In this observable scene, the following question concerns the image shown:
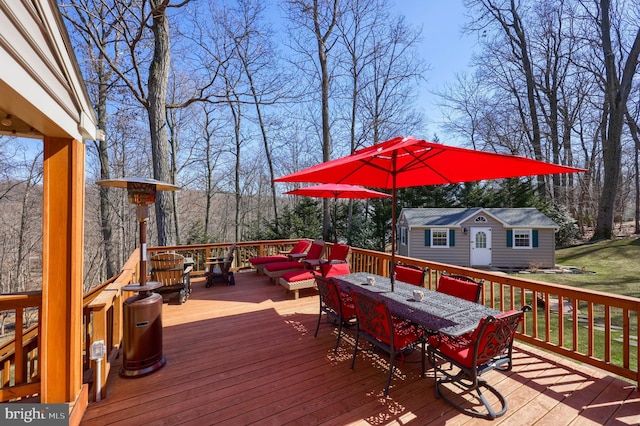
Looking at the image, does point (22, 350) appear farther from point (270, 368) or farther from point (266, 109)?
point (266, 109)

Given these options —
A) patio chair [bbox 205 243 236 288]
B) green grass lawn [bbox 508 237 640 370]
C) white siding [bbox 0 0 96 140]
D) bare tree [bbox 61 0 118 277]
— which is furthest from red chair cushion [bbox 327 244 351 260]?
bare tree [bbox 61 0 118 277]

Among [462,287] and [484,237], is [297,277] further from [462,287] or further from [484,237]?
[484,237]

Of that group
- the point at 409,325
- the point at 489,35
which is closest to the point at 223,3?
the point at 409,325

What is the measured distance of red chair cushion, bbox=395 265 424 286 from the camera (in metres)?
4.04

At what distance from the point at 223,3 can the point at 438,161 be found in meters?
10.3

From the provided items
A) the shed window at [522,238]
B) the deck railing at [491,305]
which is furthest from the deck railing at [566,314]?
the shed window at [522,238]

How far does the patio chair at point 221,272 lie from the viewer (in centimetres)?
644

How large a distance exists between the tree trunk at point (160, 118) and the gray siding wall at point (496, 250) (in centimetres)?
1103

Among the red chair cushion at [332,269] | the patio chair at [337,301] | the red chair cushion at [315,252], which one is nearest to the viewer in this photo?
the patio chair at [337,301]

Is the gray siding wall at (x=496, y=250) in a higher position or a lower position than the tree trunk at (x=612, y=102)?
lower

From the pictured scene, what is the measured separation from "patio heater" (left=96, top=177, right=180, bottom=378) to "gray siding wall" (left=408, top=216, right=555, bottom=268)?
12716mm

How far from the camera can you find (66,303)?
227cm

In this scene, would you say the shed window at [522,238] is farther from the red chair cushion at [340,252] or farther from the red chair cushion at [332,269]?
the red chair cushion at [332,269]

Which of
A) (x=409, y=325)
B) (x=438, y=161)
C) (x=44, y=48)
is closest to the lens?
(x=44, y=48)
